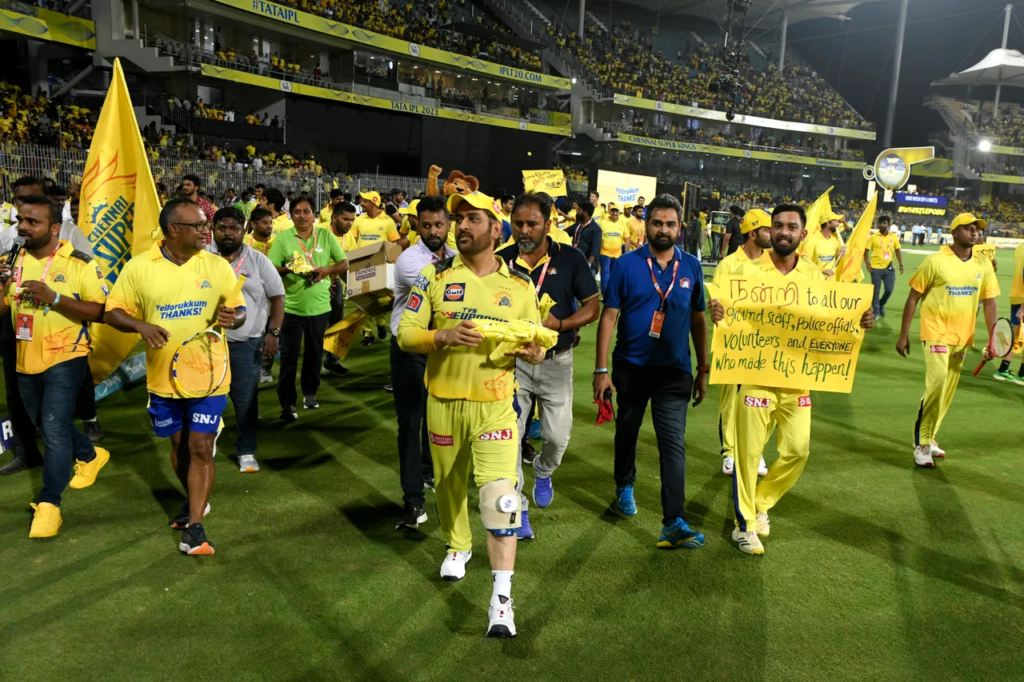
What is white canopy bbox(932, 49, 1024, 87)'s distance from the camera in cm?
6222

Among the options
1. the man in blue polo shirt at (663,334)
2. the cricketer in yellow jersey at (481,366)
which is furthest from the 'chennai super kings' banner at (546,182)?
the cricketer in yellow jersey at (481,366)

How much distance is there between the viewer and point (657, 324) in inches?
183

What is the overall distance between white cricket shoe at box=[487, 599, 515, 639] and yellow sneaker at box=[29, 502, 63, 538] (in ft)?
9.67

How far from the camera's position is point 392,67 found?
38562mm

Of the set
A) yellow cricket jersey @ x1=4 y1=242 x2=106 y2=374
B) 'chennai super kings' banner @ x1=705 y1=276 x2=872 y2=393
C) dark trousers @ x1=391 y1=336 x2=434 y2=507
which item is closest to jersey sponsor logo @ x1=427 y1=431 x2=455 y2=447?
dark trousers @ x1=391 y1=336 x2=434 y2=507

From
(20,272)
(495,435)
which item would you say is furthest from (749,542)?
(20,272)

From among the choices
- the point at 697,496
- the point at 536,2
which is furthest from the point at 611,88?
the point at 697,496

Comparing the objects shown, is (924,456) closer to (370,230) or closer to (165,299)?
(165,299)

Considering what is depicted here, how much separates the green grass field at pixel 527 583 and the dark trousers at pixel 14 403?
23cm

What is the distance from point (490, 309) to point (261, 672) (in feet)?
6.43

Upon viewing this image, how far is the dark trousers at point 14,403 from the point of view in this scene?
226 inches

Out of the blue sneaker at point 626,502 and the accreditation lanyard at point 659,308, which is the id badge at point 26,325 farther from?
the blue sneaker at point 626,502

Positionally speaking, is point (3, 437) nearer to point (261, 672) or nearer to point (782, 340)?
point (261, 672)

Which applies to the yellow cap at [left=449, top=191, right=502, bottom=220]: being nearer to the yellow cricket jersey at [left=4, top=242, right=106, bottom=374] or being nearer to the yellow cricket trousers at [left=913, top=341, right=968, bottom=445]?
the yellow cricket jersey at [left=4, top=242, right=106, bottom=374]
